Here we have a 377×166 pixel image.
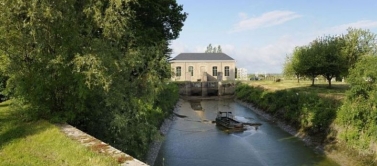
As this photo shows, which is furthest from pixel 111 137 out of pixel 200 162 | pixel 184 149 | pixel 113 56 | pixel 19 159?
pixel 184 149

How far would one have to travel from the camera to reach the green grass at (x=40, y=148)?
8508mm

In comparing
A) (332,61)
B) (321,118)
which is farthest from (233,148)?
(332,61)

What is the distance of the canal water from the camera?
18.6m

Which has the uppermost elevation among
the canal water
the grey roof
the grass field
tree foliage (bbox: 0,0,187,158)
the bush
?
the grey roof

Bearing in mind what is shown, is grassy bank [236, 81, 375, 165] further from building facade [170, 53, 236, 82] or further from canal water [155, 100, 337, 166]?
building facade [170, 53, 236, 82]

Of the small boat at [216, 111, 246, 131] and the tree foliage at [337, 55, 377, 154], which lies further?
the small boat at [216, 111, 246, 131]

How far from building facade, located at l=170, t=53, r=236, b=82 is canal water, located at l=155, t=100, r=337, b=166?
135 ft

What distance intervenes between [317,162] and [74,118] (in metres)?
13.6

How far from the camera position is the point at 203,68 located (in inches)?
2840

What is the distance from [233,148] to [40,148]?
1445 cm

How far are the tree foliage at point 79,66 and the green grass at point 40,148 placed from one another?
1175 millimetres

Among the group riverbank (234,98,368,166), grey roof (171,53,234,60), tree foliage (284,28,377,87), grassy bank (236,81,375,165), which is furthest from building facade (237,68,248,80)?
riverbank (234,98,368,166)

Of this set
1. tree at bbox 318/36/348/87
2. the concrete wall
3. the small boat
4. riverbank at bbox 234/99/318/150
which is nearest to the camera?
riverbank at bbox 234/99/318/150

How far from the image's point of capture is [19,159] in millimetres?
8930
